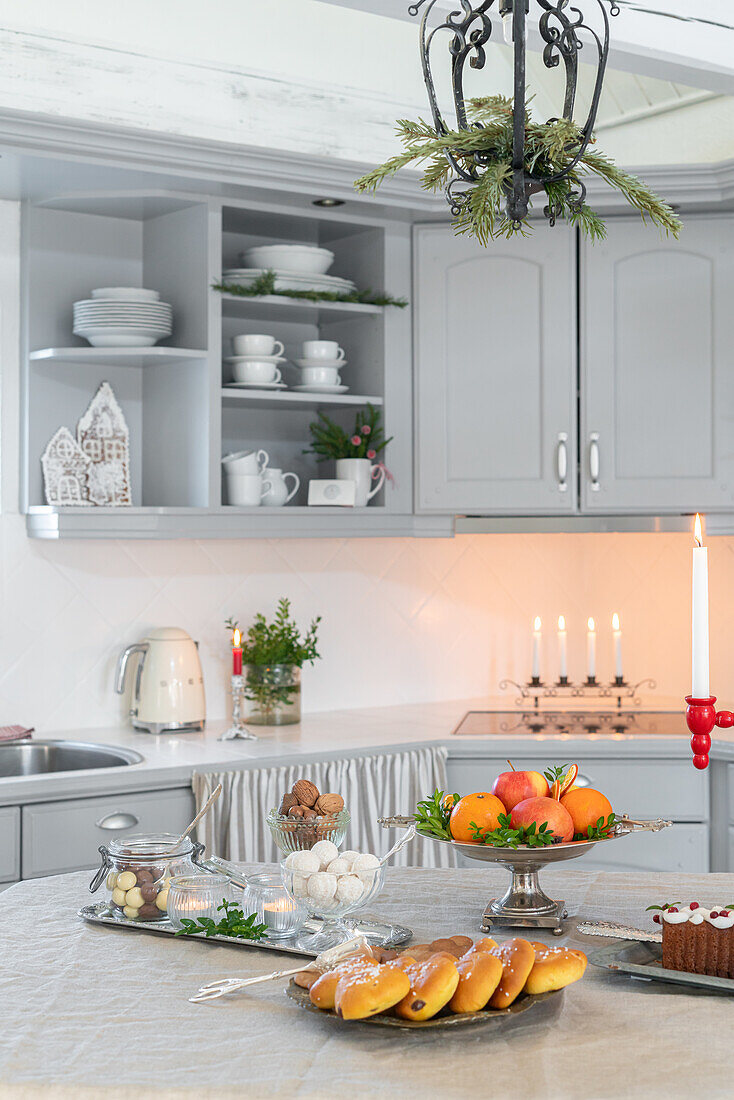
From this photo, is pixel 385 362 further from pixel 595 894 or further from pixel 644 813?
pixel 595 894

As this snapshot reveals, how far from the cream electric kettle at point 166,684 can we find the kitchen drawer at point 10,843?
622 millimetres

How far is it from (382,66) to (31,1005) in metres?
2.93

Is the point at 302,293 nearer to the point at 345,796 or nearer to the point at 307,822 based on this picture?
the point at 345,796

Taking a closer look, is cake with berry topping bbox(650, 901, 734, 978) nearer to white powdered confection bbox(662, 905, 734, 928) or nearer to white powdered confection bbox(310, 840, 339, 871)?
white powdered confection bbox(662, 905, 734, 928)

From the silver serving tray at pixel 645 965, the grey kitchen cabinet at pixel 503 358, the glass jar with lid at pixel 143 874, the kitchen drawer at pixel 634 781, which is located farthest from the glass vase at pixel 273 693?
the silver serving tray at pixel 645 965

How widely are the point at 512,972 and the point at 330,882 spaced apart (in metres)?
0.28

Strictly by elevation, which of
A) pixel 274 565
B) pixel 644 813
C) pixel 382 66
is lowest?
pixel 644 813

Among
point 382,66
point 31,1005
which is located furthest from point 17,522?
point 31,1005

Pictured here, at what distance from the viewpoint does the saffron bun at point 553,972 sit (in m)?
1.28

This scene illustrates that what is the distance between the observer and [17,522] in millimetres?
3111

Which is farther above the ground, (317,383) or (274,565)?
(317,383)

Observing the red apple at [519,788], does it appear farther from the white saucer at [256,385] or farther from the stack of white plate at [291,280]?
the stack of white plate at [291,280]

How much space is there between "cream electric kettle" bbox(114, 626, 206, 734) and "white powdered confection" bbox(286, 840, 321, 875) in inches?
65.4

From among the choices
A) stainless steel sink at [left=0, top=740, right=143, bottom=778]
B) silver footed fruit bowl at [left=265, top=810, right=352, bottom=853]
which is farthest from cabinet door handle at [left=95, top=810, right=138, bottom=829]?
silver footed fruit bowl at [left=265, top=810, right=352, bottom=853]
